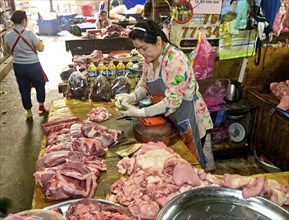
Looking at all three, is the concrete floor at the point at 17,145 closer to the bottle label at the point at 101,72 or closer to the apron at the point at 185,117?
the bottle label at the point at 101,72

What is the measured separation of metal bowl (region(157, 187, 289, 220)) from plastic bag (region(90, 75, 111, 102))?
266cm

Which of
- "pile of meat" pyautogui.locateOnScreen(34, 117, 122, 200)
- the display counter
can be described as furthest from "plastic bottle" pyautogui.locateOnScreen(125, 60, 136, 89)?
the display counter

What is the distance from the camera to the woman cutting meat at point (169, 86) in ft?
9.59

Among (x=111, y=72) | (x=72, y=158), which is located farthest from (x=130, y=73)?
(x=72, y=158)

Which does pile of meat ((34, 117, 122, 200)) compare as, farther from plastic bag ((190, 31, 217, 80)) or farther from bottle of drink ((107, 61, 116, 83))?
plastic bag ((190, 31, 217, 80))

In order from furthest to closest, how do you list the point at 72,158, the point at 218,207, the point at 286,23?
the point at 286,23 → the point at 72,158 → the point at 218,207

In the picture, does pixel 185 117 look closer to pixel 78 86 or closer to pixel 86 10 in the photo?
Result: pixel 78 86

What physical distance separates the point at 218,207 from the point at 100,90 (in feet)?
9.26

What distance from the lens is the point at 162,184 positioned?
2.21 m

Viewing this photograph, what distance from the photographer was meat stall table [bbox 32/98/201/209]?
231 centimetres

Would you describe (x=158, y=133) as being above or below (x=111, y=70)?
below

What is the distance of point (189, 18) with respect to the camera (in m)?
4.00

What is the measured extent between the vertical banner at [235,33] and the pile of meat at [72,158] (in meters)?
2.32

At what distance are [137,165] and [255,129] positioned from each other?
10.2 feet
